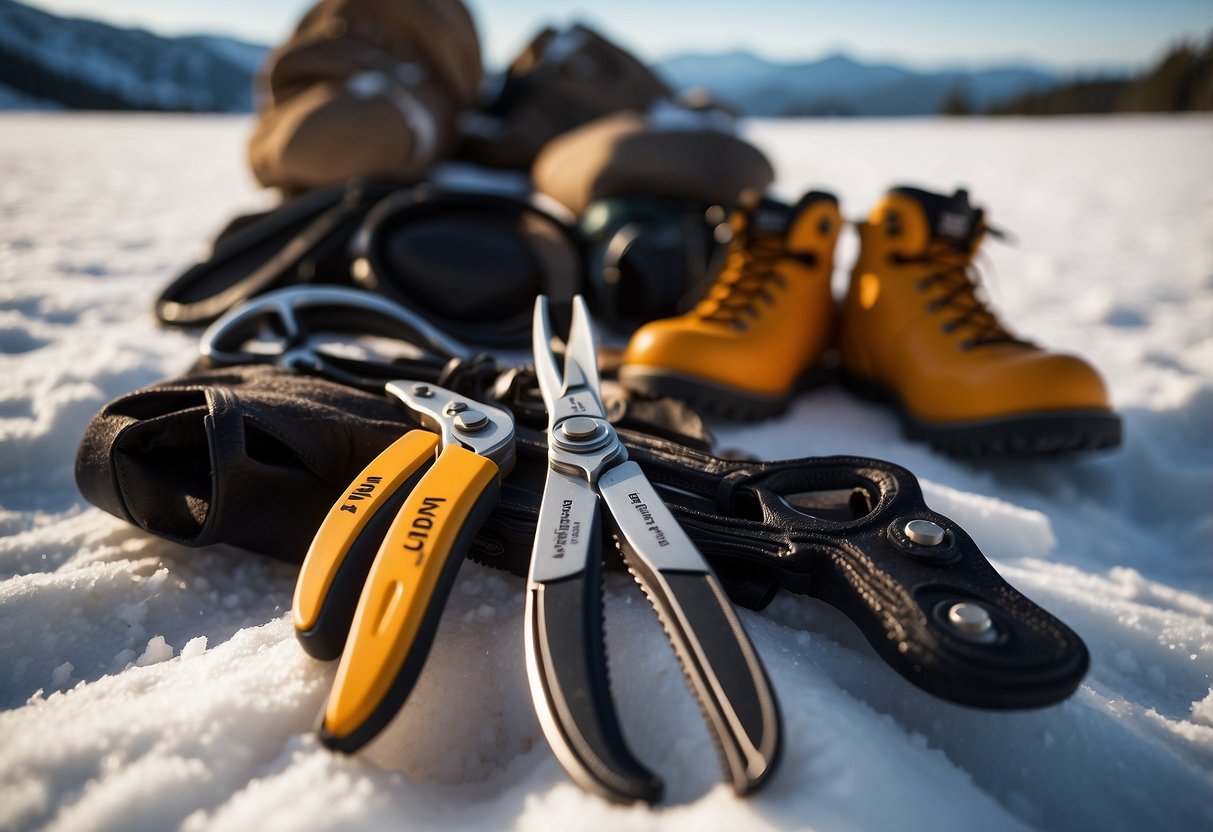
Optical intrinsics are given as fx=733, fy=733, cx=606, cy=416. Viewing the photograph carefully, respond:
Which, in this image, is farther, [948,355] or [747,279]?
[747,279]

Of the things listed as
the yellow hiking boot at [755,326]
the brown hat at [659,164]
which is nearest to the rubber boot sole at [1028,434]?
the yellow hiking boot at [755,326]

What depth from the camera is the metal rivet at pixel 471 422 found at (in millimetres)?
746

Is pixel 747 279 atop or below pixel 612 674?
atop

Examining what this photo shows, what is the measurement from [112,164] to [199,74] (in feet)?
244

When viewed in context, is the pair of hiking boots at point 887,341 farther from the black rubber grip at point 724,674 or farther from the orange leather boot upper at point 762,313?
the black rubber grip at point 724,674

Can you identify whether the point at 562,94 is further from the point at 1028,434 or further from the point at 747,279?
the point at 1028,434

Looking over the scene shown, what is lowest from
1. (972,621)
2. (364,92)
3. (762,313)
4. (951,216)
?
(364,92)

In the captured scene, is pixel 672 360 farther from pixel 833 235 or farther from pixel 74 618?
pixel 74 618

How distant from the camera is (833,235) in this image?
1326 millimetres

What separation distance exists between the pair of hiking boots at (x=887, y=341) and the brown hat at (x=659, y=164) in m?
0.59

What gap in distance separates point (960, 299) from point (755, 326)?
13.6 inches

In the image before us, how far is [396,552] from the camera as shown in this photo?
572 millimetres

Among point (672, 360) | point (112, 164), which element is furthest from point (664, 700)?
point (112, 164)

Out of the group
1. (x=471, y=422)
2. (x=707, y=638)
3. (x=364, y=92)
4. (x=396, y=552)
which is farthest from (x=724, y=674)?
(x=364, y=92)
